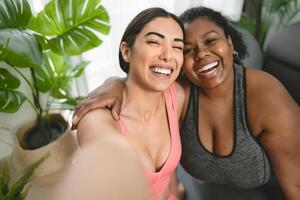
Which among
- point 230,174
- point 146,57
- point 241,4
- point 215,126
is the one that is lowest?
point 230,174

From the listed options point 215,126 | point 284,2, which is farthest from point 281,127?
point 284,2

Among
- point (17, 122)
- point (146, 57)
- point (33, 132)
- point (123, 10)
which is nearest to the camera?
point (146, 57)

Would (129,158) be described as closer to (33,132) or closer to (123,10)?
(33,132)

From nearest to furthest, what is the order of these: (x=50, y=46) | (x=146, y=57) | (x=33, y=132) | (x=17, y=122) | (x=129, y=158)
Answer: (x=129, y=158)
(x=146, y=57)
(x=50, y=46)
(x=33, y=132)
(x=17, y=122)

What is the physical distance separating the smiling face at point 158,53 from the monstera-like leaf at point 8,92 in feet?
2.61

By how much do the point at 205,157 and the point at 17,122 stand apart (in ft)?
4.84

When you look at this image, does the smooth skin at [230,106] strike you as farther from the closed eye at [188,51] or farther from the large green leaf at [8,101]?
the large green leaf at [8,101]

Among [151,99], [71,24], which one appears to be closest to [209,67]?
[151,99]

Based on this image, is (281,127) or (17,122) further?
(17,122)

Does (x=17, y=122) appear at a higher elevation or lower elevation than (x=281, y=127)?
lower

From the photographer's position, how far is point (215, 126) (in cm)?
101

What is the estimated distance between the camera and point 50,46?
4.71 feet

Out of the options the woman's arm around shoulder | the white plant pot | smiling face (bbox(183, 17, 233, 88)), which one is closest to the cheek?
smiling face (bbox(183, 17, 233, 88))

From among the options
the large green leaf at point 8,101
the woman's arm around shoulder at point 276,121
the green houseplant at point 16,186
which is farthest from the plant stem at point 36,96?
the woman's arm around shoulder at point 276,121
